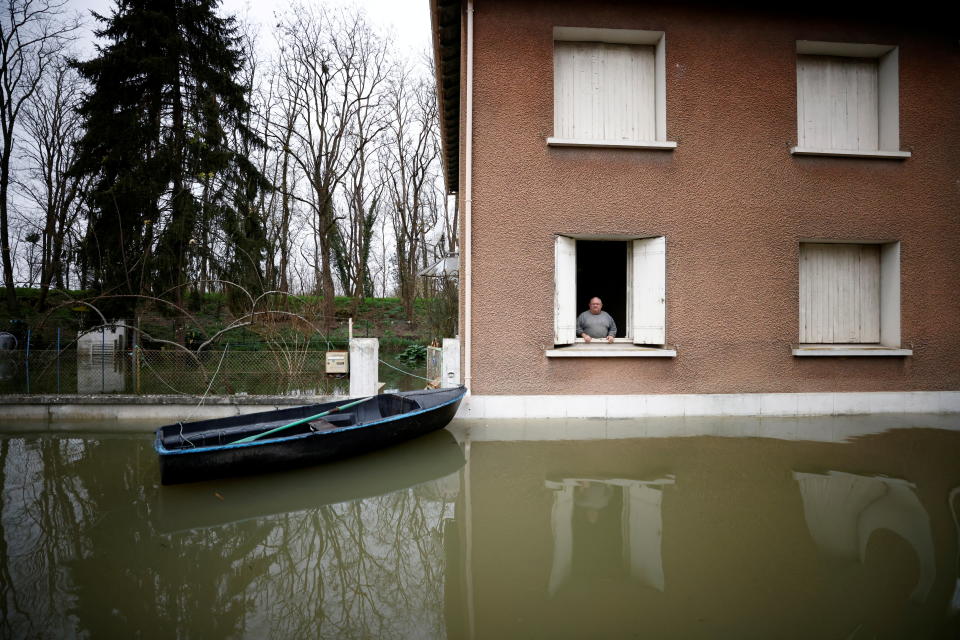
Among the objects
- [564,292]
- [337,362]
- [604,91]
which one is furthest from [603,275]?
[337,362]

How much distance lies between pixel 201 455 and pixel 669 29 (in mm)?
8714

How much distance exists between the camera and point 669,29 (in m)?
8.31

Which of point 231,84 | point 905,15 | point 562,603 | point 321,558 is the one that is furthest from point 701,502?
point 231,84

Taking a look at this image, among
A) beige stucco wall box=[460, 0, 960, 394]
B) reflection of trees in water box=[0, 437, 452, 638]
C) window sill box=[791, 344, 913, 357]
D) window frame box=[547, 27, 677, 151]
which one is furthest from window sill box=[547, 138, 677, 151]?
reflection of trees in water box=[0, 437, 452, 638]

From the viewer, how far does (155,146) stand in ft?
58.0

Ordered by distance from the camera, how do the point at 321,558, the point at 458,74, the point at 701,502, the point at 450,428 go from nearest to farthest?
the point at 321,558
the point at 701,502
the point at 450,428
the point at 458,74

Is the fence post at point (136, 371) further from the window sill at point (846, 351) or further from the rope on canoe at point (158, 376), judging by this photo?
the window sill at point (846, 351)

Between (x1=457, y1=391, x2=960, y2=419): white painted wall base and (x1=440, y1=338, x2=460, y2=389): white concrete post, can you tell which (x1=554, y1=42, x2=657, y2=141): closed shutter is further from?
(x1=457, y1=391, x2=960, y2=419): white painted wall base

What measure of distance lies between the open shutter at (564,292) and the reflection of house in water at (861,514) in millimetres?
3599

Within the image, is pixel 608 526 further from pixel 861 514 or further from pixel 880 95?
pixel 880 95

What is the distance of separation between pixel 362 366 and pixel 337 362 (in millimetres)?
1537

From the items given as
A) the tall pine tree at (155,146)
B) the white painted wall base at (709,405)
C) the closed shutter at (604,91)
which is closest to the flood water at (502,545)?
the white painted wall base at (709,405)

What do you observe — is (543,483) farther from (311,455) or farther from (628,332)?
(628,332)

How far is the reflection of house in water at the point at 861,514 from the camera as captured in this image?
12.1 ft
